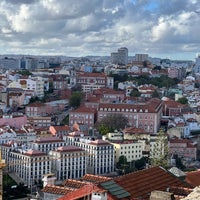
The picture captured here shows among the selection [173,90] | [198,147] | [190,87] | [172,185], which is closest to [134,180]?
[172,185]

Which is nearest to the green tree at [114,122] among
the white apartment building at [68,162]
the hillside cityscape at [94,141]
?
the hillside cityscape at [94,141]

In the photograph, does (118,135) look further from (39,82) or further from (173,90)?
(173,90)

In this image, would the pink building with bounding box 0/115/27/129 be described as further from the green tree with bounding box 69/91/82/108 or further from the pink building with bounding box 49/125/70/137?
the green tree with bounding box 69/91/82/108

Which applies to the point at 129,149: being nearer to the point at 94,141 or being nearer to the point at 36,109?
the point at 94,141

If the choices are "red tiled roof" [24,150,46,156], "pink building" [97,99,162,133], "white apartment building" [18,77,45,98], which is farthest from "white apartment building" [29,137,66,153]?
"white apartment building" [18,77,45,98]

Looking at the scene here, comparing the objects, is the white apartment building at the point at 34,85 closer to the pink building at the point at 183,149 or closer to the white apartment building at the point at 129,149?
the pink building at the point at 183,149
